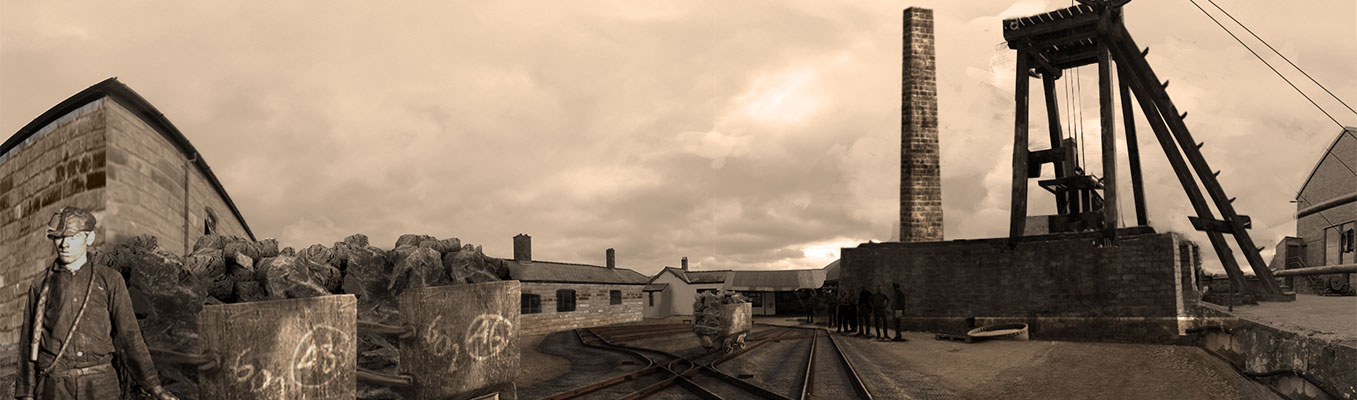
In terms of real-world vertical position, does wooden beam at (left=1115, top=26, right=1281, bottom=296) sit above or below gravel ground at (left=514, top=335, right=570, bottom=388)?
above

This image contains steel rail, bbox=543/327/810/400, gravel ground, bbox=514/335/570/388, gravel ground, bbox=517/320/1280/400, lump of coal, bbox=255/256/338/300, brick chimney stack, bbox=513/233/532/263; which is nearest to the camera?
lump of coal, bbox=255/256/338/300

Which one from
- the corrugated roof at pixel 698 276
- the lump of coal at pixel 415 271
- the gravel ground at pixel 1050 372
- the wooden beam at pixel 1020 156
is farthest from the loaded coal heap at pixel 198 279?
the corrugated roof at pixel 698 276

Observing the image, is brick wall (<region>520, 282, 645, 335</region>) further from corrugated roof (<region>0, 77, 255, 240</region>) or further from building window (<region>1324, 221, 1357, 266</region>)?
building window (<region>1324, 221, 1357, 266</region>)

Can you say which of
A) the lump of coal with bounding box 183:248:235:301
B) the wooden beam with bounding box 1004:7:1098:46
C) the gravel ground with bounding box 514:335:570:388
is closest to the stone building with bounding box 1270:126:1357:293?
the wooden beam with bounding box 1004:7:1098:46

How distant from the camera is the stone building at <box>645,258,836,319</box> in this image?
42.7 meters

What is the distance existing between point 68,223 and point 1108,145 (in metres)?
20.2

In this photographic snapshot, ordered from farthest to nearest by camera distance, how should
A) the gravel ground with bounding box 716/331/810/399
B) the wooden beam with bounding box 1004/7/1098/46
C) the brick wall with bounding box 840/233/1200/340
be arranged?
1. the wooden beam with bounding box 1004/7/1098/46
2. the brick wall with bounding box 840/233/1200/340
3. the gravel ground with bounding box 716/331/810/399

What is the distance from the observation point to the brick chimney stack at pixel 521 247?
3145 cm

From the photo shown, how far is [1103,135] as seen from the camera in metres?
17.8

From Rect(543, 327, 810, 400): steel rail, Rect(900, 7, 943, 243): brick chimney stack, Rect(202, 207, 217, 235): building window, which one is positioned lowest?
Rect(543, 327, 810, 400): steel rail

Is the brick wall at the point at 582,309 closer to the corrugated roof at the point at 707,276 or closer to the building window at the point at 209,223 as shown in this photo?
the corrugated roof at the point at 707,276

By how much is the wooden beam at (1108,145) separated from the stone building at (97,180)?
19.1 metres

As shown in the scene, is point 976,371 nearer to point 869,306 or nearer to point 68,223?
point 869,306

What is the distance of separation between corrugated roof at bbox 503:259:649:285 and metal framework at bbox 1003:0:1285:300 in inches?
711
